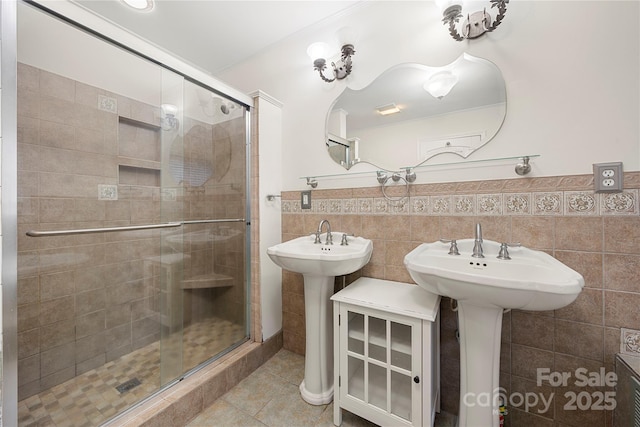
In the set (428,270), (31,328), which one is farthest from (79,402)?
(428,270)

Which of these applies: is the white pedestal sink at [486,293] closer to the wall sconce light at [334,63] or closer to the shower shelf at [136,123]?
the wall sconce light at [334,63]

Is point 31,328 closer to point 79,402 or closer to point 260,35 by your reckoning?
point 79,402

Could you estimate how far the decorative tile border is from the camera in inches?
39.2

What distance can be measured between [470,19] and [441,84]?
0.31 meters

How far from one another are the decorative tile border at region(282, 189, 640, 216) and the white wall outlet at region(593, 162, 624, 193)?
3cm

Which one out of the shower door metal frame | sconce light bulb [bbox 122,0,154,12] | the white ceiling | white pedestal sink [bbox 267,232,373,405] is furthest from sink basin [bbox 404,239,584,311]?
sconce light bulb [bbox 122,0,154,12]

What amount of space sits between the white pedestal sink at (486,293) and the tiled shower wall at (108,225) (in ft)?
4.48

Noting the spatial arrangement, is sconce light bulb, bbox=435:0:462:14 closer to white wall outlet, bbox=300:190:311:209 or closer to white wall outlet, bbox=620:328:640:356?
white wall outlet, bbox=300:190:311:209

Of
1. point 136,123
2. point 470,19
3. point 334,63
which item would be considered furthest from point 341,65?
point 136,123

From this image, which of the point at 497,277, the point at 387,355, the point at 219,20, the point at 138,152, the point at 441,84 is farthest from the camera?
the point at 219,20

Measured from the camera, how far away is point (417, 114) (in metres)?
1.41

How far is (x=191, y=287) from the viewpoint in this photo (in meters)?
1.67

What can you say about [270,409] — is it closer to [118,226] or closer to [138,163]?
[118,226]

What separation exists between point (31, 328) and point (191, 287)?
2.51 feet
